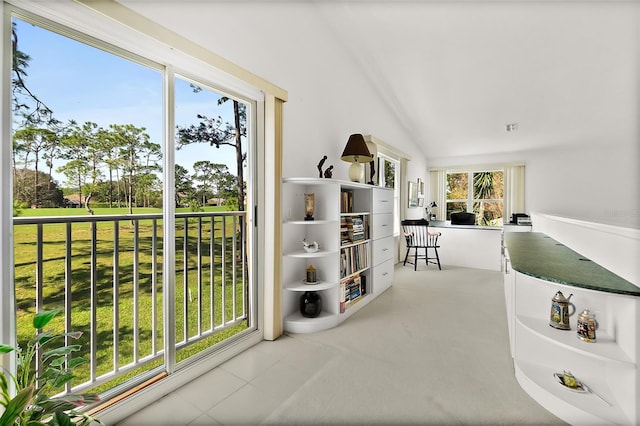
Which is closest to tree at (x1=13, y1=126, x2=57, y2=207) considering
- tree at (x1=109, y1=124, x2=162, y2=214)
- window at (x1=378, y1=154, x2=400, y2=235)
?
tree at (x1=109, y1=124, x2=162, y2=214)

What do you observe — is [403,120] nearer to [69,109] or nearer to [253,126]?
[253,126]

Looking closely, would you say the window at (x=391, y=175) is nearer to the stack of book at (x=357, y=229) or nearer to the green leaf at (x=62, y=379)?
the stack of book at (x=357, y=229)

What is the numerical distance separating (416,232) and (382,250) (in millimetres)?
1668

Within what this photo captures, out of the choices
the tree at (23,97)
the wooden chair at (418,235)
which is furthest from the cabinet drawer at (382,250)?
the tree at (23,97)

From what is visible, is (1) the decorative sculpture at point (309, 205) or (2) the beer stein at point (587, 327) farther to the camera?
(1) the decorative sculpture at point (309, 205)

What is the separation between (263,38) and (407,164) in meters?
3.76

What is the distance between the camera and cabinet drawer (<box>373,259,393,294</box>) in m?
3.29

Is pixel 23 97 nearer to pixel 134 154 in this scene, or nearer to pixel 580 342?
pixel 134 154

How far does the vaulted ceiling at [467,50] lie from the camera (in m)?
2.13

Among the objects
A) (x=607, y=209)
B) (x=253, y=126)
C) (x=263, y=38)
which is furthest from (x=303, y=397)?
(x=607, y=209)

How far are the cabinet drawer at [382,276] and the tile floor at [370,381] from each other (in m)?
0.61

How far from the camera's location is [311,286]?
2484 mm

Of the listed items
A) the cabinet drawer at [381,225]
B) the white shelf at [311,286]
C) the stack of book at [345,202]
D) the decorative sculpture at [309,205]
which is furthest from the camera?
the cabinet drawer at [381,225]

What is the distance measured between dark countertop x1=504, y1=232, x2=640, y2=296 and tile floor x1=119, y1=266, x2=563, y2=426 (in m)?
0.71
